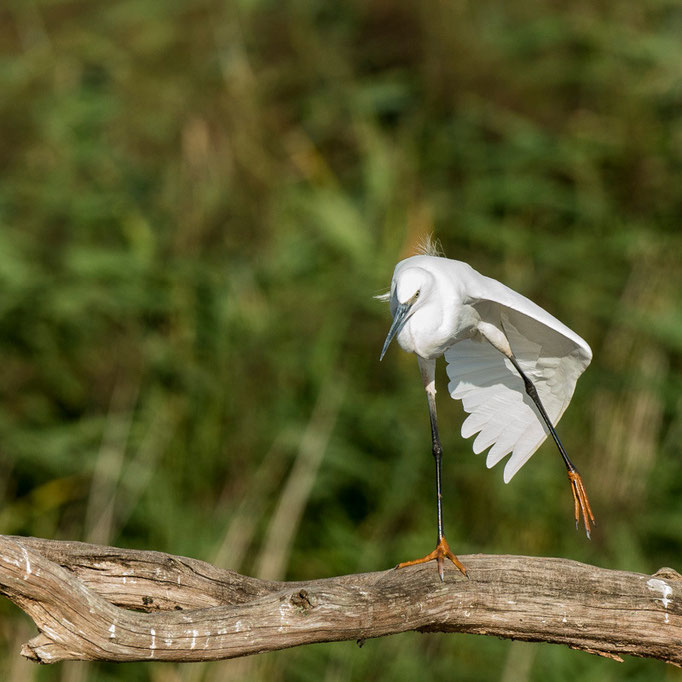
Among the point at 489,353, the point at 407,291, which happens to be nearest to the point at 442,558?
the point at 407,291

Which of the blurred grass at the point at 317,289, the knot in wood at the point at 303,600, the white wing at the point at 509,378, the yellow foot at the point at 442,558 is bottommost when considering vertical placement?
the knot in wood at the point at 303,600

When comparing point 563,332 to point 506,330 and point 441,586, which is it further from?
point 441,586

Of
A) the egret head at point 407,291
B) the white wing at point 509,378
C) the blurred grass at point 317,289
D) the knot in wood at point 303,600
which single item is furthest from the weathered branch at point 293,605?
the blurred grass at point 317,289

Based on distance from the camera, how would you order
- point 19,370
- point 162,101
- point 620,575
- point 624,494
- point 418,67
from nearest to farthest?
1. point 620,575
2. point 624,494
3. point 19,370
4. point 162,101
5. point 418,67

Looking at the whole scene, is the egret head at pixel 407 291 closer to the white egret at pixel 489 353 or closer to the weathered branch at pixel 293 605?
the white egret at pixel 489 353

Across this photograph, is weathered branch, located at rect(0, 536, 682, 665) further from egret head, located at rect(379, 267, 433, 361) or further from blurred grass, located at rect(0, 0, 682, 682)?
blurred grass, located at rect(0, 0, 682, 682)

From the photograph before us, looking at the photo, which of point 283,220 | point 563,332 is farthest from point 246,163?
point 563,332

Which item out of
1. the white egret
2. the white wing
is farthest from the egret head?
the white wing
